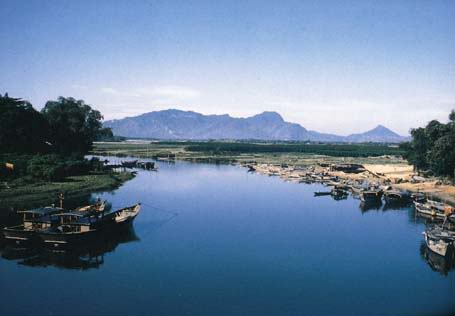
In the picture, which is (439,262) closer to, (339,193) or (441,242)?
(441,242)

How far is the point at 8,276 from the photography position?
31.6 metres

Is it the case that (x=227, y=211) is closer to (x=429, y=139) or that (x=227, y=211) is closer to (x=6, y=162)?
(x=6, y=162)

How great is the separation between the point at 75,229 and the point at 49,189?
27684 millimetres

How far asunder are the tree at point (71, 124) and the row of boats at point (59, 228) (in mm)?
54197

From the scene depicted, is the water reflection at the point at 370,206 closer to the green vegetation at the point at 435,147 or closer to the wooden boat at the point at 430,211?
the wooden boat at the point at 430,211

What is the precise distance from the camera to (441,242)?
1411 inches

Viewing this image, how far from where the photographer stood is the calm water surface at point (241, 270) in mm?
26906

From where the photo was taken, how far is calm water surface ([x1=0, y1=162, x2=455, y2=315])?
1059 inches

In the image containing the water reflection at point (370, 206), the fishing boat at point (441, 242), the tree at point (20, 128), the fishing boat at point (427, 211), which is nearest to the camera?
the fishing boat at point (441, 242)

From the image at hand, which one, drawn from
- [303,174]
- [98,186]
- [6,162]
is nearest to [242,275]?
[98,186]

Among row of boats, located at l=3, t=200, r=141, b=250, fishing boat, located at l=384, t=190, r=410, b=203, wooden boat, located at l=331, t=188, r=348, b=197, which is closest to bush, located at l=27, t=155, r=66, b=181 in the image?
row of boats, located at l=3, t=200, r=141, b=250

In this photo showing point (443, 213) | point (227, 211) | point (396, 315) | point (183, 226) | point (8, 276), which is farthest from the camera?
point (227, 211)

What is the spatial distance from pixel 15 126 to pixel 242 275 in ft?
216

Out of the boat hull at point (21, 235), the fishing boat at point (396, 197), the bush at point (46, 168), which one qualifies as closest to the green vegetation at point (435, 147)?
the fishing boat at point (396, 197)
